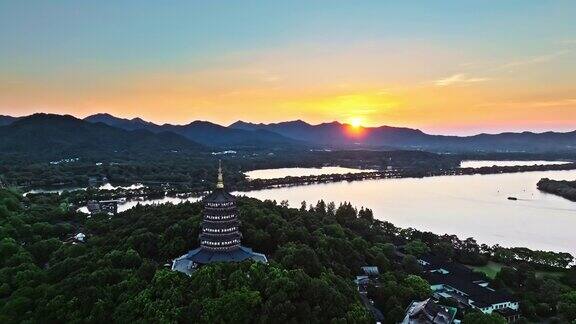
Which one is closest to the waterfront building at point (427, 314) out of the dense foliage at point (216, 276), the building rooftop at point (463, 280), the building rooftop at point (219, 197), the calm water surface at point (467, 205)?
the dense foliage at point (216, 276)

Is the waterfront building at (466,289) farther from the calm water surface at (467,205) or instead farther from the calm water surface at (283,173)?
the calm water surface at (283,173)

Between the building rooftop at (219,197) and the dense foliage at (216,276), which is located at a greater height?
the building rooftop at (219,197)

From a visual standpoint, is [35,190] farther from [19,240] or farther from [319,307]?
[319,307]

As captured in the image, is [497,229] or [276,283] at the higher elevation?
[276,283]

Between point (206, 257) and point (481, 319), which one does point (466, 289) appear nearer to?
point (481, 319)

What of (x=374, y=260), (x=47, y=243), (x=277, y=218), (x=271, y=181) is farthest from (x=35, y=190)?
(x=374, y=260)

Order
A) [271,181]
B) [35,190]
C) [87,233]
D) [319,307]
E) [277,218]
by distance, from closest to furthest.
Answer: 1. [319,307]
2. [277,218]
3. [87,233]
4. [35,190]
5. [271,181]
